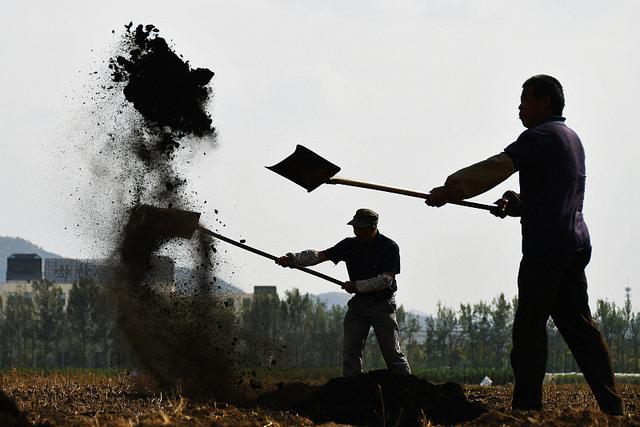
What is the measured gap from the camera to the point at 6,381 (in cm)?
1233

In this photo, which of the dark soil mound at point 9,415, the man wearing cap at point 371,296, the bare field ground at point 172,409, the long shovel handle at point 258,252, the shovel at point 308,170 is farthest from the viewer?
the long shovel handle at point 258,252

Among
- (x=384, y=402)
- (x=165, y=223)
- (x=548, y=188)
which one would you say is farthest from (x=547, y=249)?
(x=165, y=223)

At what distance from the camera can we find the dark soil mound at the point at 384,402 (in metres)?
7.55

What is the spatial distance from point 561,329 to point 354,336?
271cm

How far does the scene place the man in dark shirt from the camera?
6863 millimetres

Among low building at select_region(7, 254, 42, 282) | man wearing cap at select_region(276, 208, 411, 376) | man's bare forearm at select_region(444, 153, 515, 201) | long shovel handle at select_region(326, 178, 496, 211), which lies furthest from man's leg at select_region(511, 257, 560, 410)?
low building at select_region(7, 254, 42, 282)

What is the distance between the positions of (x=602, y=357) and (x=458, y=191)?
1.47 m

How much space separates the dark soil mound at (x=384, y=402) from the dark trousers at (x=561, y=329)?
0.68 m

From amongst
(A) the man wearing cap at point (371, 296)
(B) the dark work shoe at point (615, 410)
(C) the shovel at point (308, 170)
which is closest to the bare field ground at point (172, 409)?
(B) the dark work shoe at point (615, 410)

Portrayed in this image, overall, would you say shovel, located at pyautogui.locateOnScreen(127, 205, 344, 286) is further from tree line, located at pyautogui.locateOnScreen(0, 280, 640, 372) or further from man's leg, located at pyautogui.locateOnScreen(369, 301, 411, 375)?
tree line, located at pyautogui.locateOnScreen(0, 280, 640, 372)

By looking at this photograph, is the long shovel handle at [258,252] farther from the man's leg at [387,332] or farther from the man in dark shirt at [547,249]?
the man in dark shirt at [547,249]

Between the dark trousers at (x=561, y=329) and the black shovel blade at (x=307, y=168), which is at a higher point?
the black shovel blade at (x=307, y=168)

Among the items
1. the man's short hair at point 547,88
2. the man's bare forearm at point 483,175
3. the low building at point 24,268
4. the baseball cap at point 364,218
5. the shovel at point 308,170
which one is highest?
the low building at point 24,268

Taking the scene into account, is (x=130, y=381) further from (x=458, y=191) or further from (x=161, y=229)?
(x=458, y=191)
